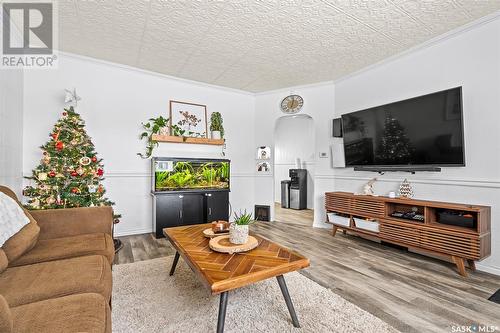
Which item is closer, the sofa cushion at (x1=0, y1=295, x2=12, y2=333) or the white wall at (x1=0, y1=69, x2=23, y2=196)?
the sofa cushion at (x1=0, y1=295, x2=12, y2=333)

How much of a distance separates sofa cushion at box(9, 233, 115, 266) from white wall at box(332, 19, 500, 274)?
11.8ft

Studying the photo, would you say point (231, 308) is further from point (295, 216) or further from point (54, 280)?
point (295, 216)

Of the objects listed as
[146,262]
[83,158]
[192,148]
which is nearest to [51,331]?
[146,262]

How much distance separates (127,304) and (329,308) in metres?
1.57

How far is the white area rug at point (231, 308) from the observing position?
5.34ft

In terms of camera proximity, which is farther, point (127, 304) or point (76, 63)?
point (76, 63)

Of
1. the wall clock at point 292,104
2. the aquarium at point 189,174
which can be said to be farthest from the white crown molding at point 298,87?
the aquarium at point 189,174

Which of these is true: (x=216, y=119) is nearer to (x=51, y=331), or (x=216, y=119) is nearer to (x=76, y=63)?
(x=76, y=63)

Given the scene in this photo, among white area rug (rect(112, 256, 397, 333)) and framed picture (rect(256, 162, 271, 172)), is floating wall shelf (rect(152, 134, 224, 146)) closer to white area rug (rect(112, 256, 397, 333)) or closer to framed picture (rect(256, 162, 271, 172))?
framed picture (rect(256, 162, 271, 172))

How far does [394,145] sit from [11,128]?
4844 mm

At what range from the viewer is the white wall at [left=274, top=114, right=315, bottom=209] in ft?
21.9

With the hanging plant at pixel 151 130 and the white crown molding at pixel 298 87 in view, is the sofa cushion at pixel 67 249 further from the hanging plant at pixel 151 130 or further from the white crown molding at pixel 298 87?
the white crown molding at pixel 298 87

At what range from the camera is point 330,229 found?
427cm

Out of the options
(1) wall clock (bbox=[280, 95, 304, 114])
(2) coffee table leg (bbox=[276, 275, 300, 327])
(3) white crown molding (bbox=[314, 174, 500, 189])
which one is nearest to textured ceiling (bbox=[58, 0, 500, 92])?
(1) wall clock (bbox=[280, 95, 304, 114])
